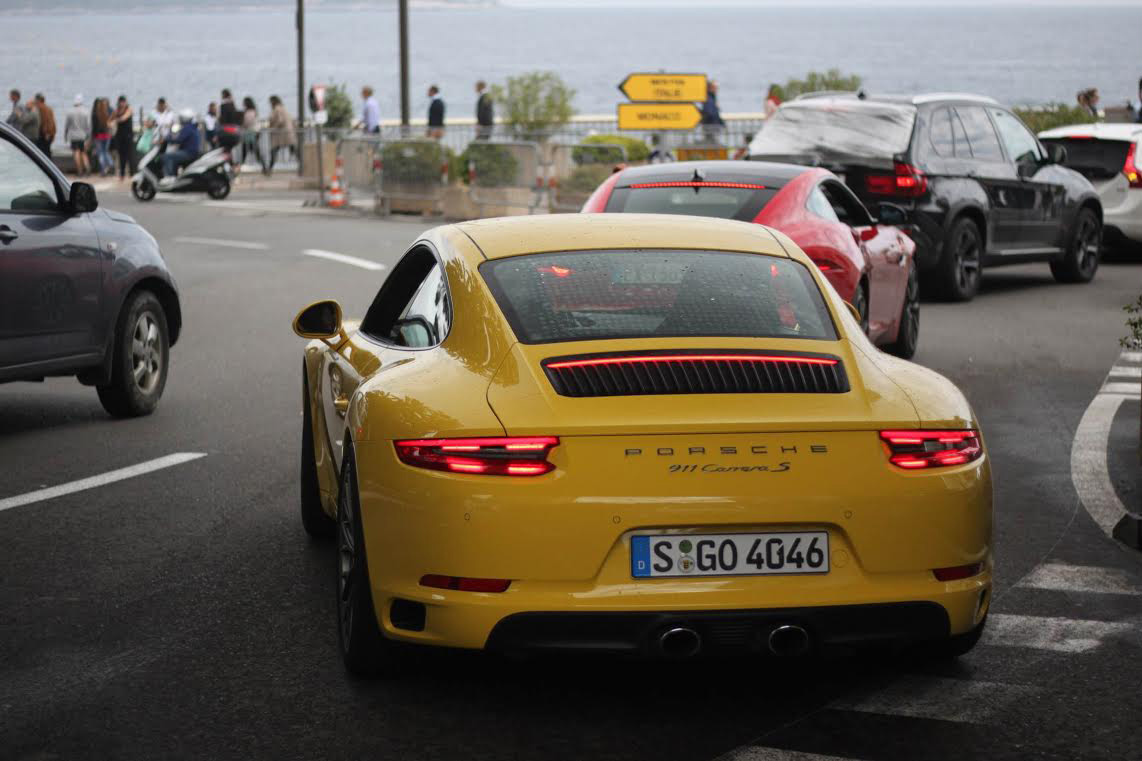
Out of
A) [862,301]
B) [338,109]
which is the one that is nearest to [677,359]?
[862,301]

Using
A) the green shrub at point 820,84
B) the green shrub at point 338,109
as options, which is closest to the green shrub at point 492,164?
the green shrub at point 338,109

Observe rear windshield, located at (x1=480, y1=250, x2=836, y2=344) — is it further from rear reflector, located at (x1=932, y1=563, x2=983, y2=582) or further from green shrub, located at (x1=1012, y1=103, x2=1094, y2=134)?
green shrub, located at (x1=1012, y1=103, x2=1094, y2=134)

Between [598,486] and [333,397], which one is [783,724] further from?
[333,397]

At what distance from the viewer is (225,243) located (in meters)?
24.9

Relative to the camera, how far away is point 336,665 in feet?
18.6

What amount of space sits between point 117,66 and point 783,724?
668 feet

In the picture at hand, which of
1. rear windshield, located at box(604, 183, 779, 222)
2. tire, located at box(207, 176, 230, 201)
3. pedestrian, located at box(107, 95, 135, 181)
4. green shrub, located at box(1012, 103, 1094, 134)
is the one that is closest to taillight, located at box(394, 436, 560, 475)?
rear windshield, located at box(604, 183, 779, 222)

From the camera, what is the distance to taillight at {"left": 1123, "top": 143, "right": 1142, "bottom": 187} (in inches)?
859

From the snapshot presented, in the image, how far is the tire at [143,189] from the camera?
34.3m

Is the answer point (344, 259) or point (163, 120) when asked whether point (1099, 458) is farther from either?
point (163, 120)

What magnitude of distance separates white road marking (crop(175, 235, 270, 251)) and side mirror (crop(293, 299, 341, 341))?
1752 centimetres

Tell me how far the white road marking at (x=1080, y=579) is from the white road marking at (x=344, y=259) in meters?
14.6

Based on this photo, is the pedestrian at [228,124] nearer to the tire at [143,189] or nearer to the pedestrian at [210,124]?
the pedestrian at [210,124]

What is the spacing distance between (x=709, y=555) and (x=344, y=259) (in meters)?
17.8
